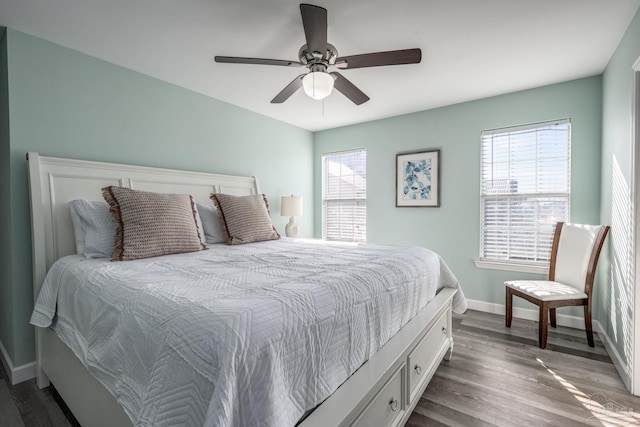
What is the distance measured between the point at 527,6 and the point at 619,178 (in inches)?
58.6

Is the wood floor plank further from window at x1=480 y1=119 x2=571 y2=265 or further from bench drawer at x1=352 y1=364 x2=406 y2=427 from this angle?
window at x1=480 y1=119 x2=571 y2=265

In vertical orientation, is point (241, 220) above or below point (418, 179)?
below

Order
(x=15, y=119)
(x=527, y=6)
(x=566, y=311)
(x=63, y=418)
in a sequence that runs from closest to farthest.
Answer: (x=63, y=418) → (x=527, y=6) → (x=15, y=119) → (x=566, y=311)

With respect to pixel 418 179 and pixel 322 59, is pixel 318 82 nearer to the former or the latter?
pixel 322 59

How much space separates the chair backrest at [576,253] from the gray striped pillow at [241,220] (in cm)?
279

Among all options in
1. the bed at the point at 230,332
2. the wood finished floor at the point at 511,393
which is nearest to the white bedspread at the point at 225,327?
the bed at the point at 230,332

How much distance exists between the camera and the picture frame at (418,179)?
3761 mm

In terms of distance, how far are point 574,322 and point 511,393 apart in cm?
166

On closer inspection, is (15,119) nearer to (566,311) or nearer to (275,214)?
(275,214)

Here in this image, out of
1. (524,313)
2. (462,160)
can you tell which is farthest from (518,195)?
(524,313)

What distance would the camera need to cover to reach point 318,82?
1.98 meters

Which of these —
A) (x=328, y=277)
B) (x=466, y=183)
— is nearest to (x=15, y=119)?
(x=328, y=277)

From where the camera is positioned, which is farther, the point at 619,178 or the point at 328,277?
the point at 619,178

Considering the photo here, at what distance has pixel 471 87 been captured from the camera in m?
3.11
